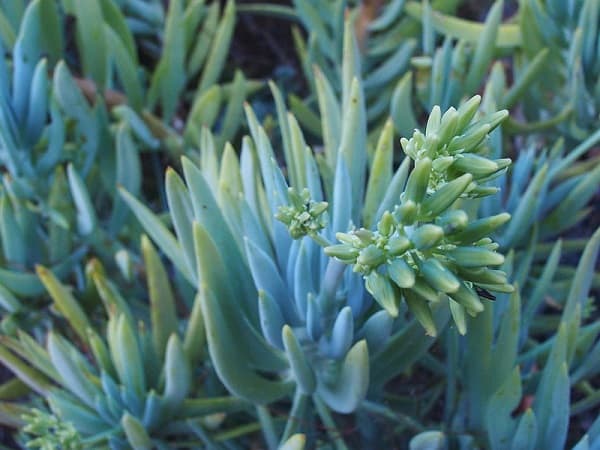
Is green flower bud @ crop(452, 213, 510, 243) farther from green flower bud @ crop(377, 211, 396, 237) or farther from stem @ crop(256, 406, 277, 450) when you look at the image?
stem @ crop(256, 406, 277, 450)

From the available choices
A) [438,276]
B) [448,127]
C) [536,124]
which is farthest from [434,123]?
[536,124]

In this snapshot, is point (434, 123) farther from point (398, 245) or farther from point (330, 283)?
point (330, 283)

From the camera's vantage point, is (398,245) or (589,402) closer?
(398,245)

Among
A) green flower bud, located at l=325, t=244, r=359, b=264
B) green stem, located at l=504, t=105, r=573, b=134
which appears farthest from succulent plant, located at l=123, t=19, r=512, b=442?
green stem, located at l=504, t=105, r=573, b=134

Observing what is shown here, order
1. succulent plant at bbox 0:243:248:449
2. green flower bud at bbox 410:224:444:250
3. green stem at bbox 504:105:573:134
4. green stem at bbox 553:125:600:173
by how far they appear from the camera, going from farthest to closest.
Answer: green stem at bbox 504:105:573:134 → green stem at bbox 553:125:600:173 → succulent plant at bbox 0:243:248:449 → green flower bud at bbox 410:224:444:250

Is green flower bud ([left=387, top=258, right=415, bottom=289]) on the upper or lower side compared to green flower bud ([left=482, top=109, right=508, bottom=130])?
lower

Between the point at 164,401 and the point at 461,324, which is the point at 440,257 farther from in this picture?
the point at 164,401

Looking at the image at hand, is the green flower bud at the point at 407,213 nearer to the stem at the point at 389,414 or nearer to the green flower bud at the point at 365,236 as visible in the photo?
the green flower bud at the point at 365,236

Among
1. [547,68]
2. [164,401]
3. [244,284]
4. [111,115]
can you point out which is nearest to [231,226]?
[244,284]

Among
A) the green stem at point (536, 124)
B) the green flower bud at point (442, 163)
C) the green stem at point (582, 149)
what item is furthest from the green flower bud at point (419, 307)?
the green stem at point (536, 124)

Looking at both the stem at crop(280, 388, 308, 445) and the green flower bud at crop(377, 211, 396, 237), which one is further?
the stem at crop(280, 388, 308, 445)
